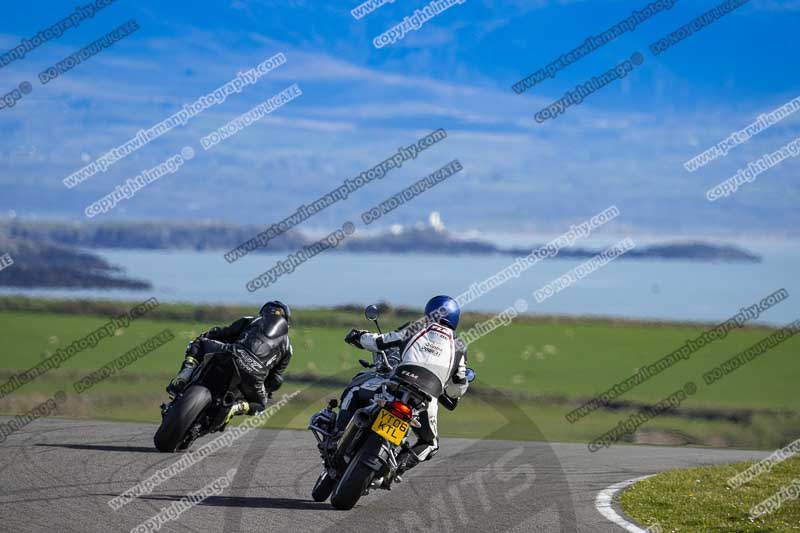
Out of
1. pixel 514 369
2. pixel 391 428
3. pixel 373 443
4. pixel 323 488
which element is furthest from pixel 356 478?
pixel 514 369

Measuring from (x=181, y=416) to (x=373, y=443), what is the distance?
3396 millimetres

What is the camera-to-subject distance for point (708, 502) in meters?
11.8

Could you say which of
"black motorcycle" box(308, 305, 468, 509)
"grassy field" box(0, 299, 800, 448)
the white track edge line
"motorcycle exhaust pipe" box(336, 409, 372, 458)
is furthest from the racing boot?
"grassy field" box(0, 299, 800, 448)

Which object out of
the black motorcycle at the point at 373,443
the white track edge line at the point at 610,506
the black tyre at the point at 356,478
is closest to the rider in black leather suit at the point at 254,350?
the black motorcycle at the point at 373,443

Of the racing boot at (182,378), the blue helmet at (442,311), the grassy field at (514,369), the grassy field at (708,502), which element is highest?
the blue helmet at (442,311)

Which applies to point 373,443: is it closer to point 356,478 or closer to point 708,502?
point 356,478

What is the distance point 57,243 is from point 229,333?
175 feet

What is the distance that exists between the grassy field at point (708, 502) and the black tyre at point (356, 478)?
7.92 ft

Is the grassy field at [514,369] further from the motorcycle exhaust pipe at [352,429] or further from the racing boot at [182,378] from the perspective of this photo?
the motorcycle exhaust pipe at [352,429]

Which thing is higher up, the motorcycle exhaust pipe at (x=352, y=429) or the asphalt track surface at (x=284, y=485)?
the motorcycle exhaust pipe at (x=352, y=429)

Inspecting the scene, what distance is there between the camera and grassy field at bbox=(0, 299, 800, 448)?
95.1 feet

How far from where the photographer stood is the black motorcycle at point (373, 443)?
1023 centimetres

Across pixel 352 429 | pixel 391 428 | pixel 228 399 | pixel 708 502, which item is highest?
pixel 391 428

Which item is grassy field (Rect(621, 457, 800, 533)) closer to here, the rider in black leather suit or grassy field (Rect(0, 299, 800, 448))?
the rider in black leather suit
